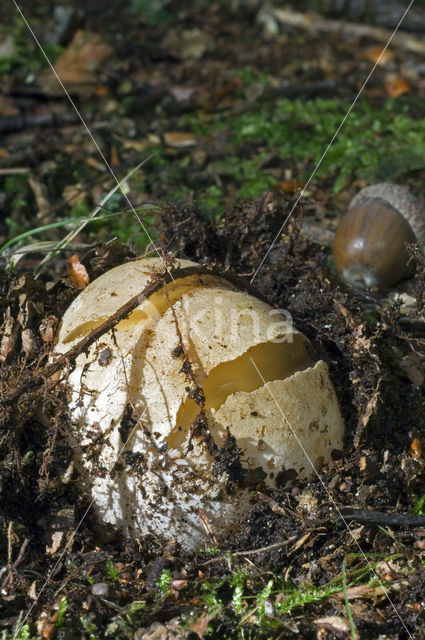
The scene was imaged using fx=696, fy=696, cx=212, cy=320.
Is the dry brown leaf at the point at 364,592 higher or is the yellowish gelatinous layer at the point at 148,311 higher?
the yellowish gelatinous layer at the point at 148,311

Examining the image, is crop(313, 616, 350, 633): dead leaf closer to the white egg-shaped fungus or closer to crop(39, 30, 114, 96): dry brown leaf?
the white egg-shaped fungus

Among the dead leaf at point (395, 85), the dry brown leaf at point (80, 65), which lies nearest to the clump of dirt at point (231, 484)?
the dry brown leaf at point (80, 65)

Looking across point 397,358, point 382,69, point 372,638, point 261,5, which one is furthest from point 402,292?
point 261,5

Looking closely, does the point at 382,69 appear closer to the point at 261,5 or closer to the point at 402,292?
the point at 261,5

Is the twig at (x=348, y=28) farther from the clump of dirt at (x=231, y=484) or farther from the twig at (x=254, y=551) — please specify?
the twig at (x=254, y=551)

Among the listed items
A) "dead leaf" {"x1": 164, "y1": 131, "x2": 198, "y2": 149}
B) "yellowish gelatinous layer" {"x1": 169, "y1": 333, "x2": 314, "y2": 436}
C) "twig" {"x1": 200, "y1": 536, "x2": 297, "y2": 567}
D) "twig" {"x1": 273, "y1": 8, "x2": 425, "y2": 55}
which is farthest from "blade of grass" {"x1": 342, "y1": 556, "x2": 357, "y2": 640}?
"twig" {"x1": 273, "y1": 8, "x2": 425, "y2": 55}

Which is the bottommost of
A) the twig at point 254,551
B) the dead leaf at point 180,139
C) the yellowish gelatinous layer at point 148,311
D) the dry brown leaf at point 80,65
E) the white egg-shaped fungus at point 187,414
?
the dead leaf at point 180,139
